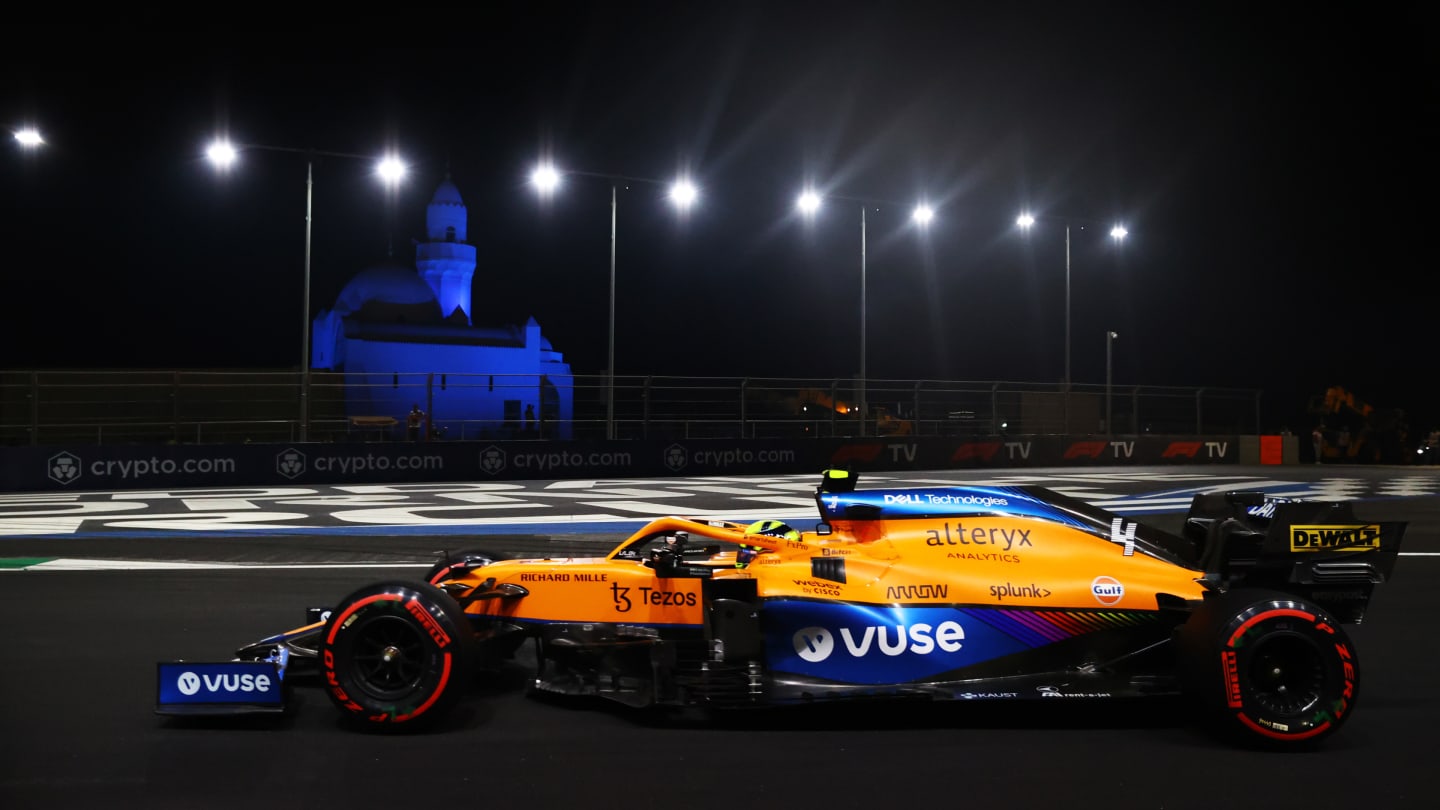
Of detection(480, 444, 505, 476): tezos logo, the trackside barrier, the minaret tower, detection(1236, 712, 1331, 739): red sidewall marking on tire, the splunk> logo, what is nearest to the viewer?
detection(1236, 712, 1331, 739): red sidewall marking on tire

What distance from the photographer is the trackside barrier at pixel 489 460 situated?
73.1ft

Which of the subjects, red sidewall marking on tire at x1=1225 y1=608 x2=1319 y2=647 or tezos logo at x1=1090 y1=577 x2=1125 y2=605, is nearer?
red sidewall marking on tire at x1=1225 y1=608 x2=1319 y2=647

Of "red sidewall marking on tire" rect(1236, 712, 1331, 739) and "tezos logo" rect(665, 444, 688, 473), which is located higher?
"tezos logo" rect(665, 444, 688, 473)

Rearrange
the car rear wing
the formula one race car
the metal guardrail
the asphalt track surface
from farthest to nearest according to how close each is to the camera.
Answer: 1. the metal guardrail
2. the car rear wing
3. the formula one race car
4. the asphalt track surface

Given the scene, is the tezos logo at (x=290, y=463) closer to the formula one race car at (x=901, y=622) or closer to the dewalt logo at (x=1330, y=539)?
the formula one race car at (x=901, y=622)

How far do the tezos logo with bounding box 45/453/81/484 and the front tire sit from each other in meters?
20.2

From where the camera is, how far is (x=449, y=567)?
6.80 meters

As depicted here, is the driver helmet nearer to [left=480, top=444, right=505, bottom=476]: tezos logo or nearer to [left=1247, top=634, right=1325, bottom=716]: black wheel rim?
[left=1247, top=634, right=1325, bottom=716]: black wheel rim

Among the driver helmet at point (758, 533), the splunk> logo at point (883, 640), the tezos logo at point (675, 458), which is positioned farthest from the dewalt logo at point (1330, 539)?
the tezos logo at point (675, 458)

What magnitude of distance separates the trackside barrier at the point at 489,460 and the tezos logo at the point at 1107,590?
12.5 m

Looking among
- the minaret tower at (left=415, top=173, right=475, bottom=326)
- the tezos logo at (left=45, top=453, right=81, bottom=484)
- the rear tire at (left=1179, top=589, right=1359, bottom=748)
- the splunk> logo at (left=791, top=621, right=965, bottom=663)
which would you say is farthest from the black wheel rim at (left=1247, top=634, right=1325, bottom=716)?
the minaret tower at (left=415, top=173, right=475, bottom=326)

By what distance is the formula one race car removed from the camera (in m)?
5.20

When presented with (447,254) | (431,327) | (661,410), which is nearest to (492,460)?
(661,410)

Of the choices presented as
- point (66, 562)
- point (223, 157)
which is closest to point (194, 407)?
point (223, 157)
